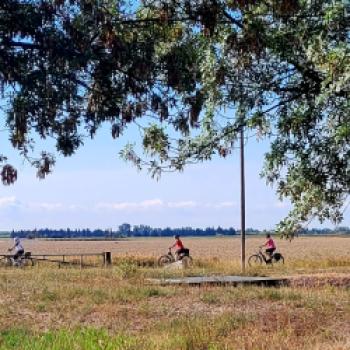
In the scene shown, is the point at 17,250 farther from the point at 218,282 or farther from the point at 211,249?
the point at 211,249

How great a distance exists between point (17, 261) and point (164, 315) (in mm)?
18820

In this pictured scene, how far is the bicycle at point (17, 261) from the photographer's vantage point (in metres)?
31.0

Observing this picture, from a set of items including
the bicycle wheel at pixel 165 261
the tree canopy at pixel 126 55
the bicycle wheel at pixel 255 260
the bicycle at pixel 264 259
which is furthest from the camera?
the bicycle wheel at pixel 255 260

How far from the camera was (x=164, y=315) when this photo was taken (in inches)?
526

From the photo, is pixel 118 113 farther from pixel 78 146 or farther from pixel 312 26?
pixel 312 26

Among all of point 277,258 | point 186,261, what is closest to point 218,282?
point 186,261

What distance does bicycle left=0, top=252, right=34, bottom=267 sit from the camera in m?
31.0

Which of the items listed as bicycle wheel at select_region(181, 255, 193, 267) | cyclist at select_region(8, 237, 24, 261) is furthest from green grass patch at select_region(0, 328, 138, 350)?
cyclist at select_region(8, 237, 24, 261)

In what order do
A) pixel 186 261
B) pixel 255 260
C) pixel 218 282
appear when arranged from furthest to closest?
pixel 255 260
pixel 186 261
pixel 218 282

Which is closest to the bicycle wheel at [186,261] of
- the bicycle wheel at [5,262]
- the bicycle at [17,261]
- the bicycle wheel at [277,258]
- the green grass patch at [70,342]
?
the bicycle wheel at [277,258]

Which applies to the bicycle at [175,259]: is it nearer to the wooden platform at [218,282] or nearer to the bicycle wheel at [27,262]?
the bicycle wheel at [27,262]

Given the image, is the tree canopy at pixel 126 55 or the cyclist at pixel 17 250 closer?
the tree canopy at pixel 126 55

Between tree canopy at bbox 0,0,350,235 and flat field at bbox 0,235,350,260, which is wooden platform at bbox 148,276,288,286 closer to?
tree canopy at bbox 0,0,350,235

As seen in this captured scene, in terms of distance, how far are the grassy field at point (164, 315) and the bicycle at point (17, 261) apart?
9265mm
